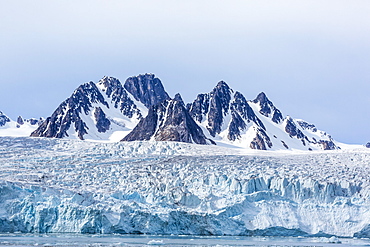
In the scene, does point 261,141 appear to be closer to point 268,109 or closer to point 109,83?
point 268,109

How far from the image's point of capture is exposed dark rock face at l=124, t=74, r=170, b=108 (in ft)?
629

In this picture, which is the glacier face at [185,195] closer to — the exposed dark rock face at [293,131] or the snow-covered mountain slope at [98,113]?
the snow-covered mountain slope at [98,113]

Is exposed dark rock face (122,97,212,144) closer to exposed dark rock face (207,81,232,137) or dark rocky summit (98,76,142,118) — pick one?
exposed dark rock face (207,81,232,137)

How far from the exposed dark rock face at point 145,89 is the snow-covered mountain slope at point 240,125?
26350 millimetres

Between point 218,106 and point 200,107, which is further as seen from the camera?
point 200,107

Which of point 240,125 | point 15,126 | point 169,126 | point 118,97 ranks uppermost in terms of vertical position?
point 118,97

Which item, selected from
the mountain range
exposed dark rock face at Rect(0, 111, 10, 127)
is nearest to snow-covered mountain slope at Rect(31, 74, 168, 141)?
the mountain range

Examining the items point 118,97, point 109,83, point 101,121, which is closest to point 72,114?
point 101,121

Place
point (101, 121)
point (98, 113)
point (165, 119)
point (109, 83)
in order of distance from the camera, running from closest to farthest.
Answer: point (165, 119)
point (101, 121)
point (98, 113)
point (109, 83)

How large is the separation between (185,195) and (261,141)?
113 m

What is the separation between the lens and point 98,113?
540ft

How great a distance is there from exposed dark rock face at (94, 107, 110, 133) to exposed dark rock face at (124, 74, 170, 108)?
26849 mm

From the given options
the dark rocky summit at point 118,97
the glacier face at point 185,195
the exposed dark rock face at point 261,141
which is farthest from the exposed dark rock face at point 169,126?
the glacier face at point 185,195

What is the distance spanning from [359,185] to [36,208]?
23.4 m
